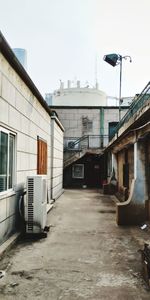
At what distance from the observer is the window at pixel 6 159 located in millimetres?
5719

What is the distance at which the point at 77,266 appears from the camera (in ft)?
15.6

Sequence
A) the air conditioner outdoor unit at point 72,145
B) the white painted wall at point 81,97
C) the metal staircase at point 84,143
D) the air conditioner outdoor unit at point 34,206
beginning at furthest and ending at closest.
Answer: the white painted wall at point 81,97 < the air conditioner outdoor unit at point 72,145 < the metal staircase at point 84,143 < the air conditioner outdoor unit at point 34,206

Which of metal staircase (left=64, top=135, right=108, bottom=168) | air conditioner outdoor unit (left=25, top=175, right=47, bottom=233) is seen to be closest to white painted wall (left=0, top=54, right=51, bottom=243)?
air conditioner outdoor unit (left=25, top=175, right=47, bottom=233)

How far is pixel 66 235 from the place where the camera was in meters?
6.98

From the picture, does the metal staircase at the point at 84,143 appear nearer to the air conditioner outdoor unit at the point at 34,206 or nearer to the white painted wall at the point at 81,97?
the white painted wall at the point at 81,97

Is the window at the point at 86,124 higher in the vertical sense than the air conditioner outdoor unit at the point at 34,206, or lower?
higher

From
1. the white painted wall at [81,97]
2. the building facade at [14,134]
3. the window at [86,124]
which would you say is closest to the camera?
the building facade at [14,134]

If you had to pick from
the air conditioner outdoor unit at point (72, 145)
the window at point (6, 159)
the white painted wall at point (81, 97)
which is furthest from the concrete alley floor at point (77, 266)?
the white painted wall at point (81, 97)

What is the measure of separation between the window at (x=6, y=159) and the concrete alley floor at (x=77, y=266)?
1300 mm

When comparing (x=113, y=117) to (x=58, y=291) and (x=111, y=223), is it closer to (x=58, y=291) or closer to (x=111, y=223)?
(x=111, y=223)

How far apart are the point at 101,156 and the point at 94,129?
2.24 m

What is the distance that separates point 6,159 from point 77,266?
2.54 m

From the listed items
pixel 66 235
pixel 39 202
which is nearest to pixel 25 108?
pixel 39 202

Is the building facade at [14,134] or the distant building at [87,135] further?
the distant building at [87,135]
